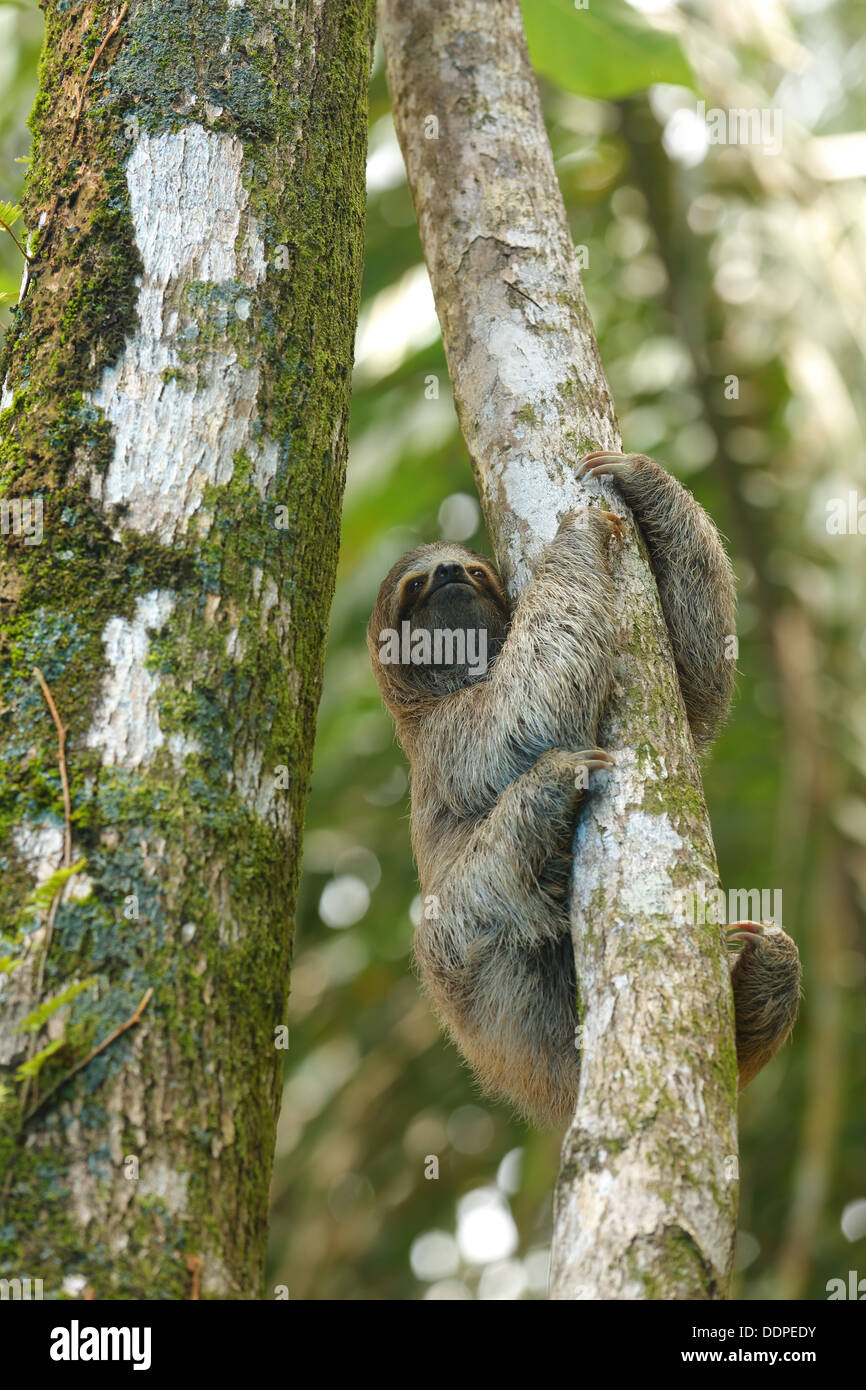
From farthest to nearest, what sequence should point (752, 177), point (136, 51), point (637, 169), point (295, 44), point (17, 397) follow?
1. point (637, 169)
2. point (752, 177)
3. point (295, 44)
4. point (136, 51)
5. point (17, 397)

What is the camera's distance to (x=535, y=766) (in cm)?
474

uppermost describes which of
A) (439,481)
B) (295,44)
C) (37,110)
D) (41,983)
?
(439,481)

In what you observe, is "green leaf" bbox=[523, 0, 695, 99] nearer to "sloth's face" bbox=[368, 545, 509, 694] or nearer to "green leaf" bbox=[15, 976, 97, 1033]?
"sloth's face" bbox=[368, 545, 509, 694]

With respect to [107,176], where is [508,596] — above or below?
below

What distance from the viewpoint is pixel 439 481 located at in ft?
31.6

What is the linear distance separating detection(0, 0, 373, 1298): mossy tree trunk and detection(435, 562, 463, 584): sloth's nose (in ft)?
8.08

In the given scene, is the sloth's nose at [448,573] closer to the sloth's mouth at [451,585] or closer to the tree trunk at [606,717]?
the sloth's mouth at [451,585]

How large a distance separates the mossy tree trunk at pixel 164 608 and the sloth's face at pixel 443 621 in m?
2.49

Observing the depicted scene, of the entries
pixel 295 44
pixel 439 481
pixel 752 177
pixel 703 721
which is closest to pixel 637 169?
pixel 752 177

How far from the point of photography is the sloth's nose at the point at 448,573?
650cm

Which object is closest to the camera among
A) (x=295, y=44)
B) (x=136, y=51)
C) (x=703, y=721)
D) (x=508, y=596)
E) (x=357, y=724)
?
(x=136, y=51)

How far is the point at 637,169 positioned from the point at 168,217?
618 cm

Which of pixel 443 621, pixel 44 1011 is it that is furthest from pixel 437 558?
pixel 44 1011

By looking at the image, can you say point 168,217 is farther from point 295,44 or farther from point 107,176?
point 295,44
